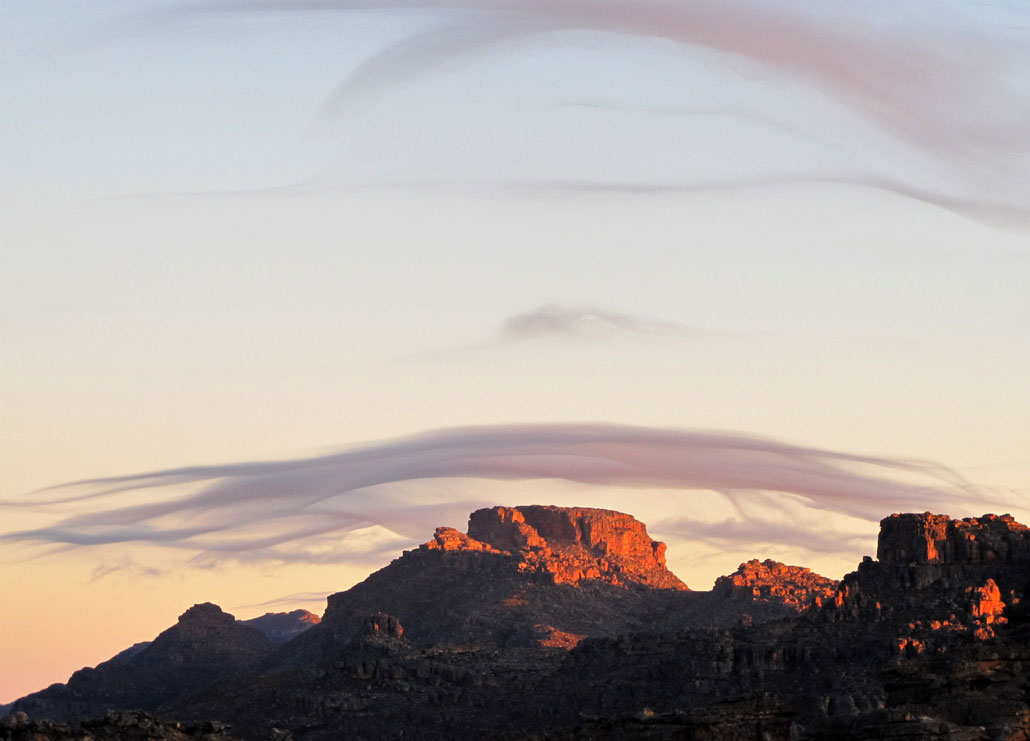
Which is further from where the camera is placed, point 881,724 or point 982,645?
point 982,645

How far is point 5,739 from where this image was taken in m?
98.5

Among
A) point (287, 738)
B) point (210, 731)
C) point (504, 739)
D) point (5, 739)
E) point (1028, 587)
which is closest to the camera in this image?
point (5, 739)

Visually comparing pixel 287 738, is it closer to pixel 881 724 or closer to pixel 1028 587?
pixel 881 724

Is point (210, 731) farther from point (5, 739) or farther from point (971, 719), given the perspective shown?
point (971, 719)

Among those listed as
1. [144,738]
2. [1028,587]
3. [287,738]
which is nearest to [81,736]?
[144,738]

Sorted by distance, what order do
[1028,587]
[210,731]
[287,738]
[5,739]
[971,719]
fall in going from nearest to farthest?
[5,739]
[210,731]
[971,719]
[287,738]
[1028,587]

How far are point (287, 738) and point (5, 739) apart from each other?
93.6 ft

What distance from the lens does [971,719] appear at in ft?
372

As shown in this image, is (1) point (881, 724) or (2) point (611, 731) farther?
(2) point (611, 731)

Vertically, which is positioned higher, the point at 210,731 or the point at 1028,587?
the point at 1028,587

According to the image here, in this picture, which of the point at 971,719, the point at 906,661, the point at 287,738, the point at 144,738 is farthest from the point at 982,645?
the point at 144,738

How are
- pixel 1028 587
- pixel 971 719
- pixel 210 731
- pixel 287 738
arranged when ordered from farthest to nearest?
pixel 1028 587
pixel 287 738
pixel 971 719
pixel 210 731

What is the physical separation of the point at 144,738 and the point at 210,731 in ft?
13.1

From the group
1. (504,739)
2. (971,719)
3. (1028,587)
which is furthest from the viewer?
(504,739)
